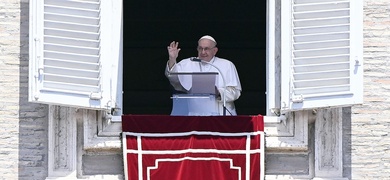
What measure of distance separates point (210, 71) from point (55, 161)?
189cm

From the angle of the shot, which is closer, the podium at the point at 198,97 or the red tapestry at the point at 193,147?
the red tapestry at the point at 193,147

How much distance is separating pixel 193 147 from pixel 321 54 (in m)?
1.34

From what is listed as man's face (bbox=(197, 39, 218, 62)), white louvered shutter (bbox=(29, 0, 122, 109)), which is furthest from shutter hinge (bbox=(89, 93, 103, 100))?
man's face (bbox=(197, 39, 218, 62))

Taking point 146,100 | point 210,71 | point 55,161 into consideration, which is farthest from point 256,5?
point 55,161

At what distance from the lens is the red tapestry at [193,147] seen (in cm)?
1688

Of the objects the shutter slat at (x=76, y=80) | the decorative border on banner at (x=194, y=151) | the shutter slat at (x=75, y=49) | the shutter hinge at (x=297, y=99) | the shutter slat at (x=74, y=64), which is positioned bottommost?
the decorative border on banner at (x=194, y=151)

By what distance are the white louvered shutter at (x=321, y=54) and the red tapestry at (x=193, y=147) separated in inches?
17.4

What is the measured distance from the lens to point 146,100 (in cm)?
2316

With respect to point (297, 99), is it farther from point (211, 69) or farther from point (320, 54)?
point (211, 69)

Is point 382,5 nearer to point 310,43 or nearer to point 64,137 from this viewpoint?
point 310,43

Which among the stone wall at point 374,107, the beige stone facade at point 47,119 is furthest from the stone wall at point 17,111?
the stone wall at point 374,107

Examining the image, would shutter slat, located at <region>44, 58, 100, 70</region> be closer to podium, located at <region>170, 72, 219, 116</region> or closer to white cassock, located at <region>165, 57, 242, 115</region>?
podium, located at <region>170, 72, 219, 116</region>

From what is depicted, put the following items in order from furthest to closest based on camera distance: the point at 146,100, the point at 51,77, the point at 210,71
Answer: the point at 146,100, the point at 210,71, the point at 51,77

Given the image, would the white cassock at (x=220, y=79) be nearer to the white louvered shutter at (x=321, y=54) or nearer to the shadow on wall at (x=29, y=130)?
the white louvered shutter at (x=321, y=54)
